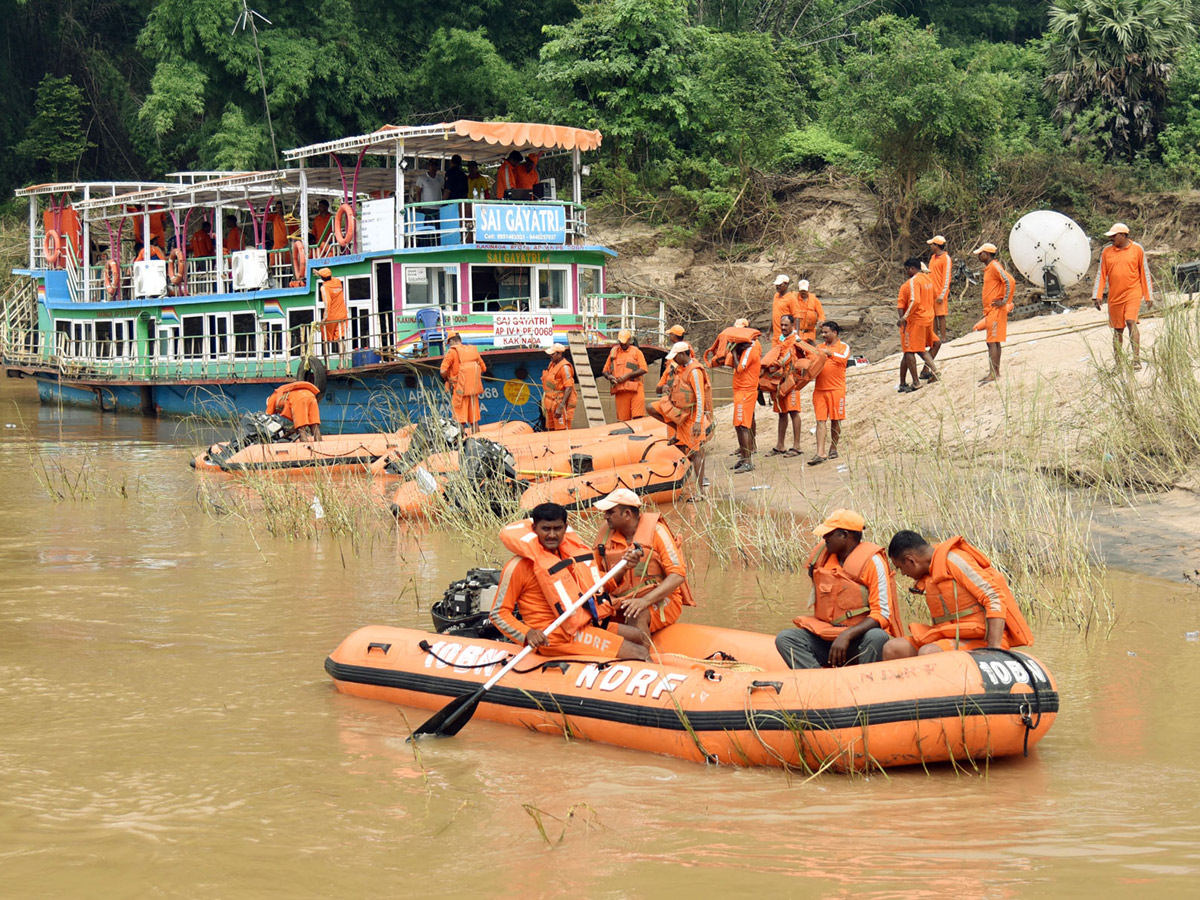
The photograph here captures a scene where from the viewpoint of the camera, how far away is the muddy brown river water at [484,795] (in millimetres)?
5414

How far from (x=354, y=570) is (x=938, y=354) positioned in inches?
352

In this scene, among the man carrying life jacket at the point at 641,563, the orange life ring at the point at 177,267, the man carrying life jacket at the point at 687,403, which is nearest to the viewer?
the man carrying life jacket at the point at 641,563

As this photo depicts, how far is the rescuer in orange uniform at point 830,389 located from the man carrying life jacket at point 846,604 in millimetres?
7600

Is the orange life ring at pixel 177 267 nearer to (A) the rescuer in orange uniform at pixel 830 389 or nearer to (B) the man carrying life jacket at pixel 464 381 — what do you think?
(B) the man carrying life jacket at pixel 464 381

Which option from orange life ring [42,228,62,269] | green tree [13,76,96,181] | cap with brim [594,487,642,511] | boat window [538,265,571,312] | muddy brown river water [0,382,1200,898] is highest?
green tree [13,76,96,181]

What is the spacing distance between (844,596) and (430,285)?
13.7 meters

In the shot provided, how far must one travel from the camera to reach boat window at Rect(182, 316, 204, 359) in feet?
80.2

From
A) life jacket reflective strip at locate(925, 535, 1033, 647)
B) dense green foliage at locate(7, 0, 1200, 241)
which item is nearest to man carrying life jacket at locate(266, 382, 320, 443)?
dense green foliage at locate(7, 0, 1200, 241)

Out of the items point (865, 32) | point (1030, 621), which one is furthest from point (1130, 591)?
point (865, 32)

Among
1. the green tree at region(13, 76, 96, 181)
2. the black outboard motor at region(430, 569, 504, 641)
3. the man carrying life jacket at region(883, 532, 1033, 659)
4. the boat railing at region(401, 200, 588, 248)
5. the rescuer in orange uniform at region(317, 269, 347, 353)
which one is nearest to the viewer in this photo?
the man carrying life jacket at region(883, 532, 1033, 659)

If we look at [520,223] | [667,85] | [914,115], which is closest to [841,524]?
[520,223]

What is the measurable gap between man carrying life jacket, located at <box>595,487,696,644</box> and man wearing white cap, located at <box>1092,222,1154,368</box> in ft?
25.6

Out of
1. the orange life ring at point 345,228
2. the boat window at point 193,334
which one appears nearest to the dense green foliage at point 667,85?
the boat window at point 193,334

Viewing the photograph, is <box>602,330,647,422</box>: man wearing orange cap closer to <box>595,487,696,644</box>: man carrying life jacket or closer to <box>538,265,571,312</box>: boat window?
<box>538,265,571,312</box>: boat window
